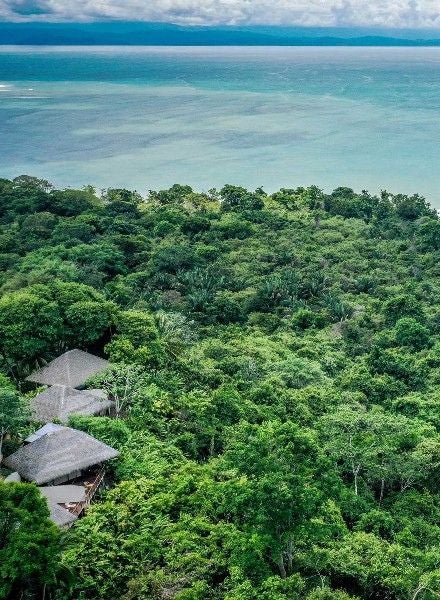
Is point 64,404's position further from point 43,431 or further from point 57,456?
point 57,456

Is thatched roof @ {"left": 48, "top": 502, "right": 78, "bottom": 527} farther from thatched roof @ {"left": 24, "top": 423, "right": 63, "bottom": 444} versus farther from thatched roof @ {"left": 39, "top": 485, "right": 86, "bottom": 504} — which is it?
thatched roof @ {"left": 24, "top": 423, "right": 63, "bottom": 444}

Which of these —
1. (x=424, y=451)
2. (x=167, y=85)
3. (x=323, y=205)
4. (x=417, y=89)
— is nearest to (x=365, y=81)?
(x=417, y=89)

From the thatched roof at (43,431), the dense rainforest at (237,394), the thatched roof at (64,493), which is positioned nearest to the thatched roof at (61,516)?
the dense rainforest at (237,394)

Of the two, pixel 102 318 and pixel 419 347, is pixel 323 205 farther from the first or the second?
pixel 102 318

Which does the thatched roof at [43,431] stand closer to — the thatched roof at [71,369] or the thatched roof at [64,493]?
the thatched roof at [64,493]

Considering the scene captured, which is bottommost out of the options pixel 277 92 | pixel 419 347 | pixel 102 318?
pixel 419 347

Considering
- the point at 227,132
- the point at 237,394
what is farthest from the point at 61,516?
the point at 227,132
